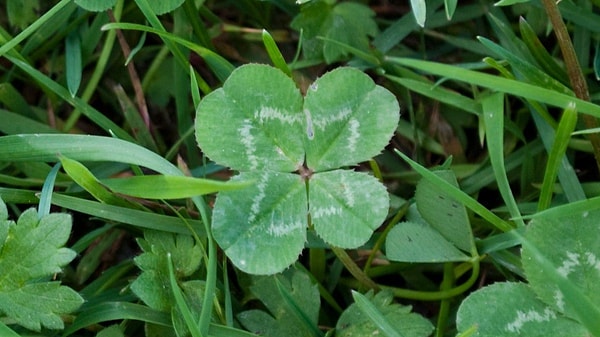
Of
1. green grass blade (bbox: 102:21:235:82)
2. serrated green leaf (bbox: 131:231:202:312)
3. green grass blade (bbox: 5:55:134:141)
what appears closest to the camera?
serrated green leaf (bbox: 131:231:202:312)

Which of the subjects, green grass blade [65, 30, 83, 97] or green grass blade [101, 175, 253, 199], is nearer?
green grass blade [101, 175, 253, 199]

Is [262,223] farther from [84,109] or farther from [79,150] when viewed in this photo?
[84,109]

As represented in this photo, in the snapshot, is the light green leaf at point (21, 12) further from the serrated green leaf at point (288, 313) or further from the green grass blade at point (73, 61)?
the serrated green leaf at point (288, 313)

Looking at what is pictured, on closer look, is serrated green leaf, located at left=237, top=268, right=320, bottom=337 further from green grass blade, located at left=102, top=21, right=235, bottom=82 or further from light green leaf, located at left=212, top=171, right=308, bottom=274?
green grass blade, located at left=102, top=21, right=235, bottom=82

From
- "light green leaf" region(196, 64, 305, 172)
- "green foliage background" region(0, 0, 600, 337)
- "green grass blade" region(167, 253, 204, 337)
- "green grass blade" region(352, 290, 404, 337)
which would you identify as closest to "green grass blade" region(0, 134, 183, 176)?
"green foliage background" region(0, 0, 600, 337)

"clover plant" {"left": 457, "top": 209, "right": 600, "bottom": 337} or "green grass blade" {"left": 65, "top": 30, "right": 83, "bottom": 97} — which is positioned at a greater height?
"green grass blade" {"left": 65, "top": 30, "right": 83, "bottom": 97}

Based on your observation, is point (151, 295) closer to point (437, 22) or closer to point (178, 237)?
point (178, 237)
